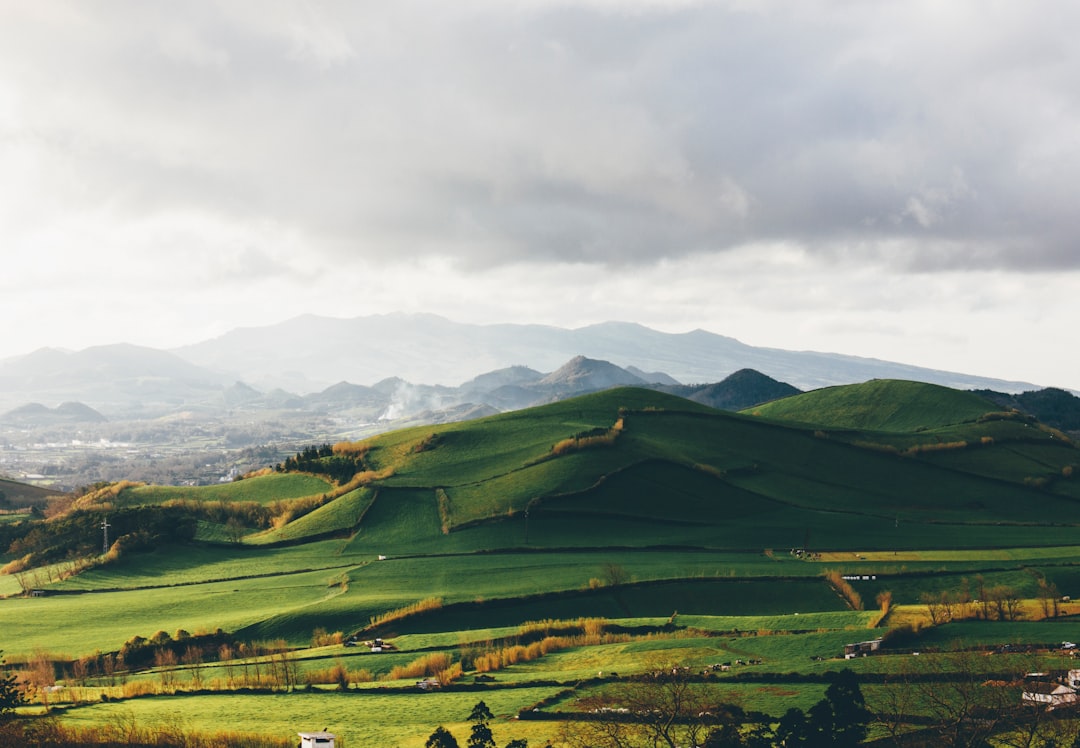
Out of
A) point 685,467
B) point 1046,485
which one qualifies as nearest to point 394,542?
point 685,467

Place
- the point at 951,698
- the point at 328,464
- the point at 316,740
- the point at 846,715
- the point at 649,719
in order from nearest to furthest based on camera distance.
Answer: the point at 316,740 < the point at 846,715 < the point at 649,719 < the point at 951,698 < the point at 328,464

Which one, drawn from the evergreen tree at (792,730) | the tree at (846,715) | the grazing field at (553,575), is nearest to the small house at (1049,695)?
the grazing field at (553,575)

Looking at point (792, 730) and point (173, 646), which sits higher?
point (792, 730)

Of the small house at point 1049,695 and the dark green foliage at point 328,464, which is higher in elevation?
the dark green foliage at point 328,464

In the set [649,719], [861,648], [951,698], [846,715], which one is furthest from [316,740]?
[861,648]

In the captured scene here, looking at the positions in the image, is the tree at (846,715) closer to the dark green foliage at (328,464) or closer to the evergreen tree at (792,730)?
the evergreen tree at (792,730)

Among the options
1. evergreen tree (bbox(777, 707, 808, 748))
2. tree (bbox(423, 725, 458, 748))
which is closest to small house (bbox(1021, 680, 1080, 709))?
evergreen tree (bbox(777, 707, 808, 748))

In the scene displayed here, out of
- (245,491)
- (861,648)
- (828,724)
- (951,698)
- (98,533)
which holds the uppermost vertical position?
(245,491)

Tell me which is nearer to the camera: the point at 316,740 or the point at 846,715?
the point at 316,740

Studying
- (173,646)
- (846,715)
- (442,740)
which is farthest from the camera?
(173,646)

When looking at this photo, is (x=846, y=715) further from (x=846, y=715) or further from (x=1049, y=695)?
(x=1049, y=695)

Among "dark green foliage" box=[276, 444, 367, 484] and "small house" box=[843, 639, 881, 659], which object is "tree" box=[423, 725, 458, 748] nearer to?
"small house" box=[843, 639, 881, 659]

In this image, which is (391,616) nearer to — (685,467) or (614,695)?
(614,695)

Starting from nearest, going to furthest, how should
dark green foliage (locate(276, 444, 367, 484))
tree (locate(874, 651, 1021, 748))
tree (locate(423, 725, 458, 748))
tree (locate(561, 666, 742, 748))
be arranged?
tree (locate(423, 725, 458, 748))
tree (locate(874, 651, 1021, 748))
tree (locate(561, 666, 742, 748))
dark green foliage (locate(276, 444, 367, 484))
